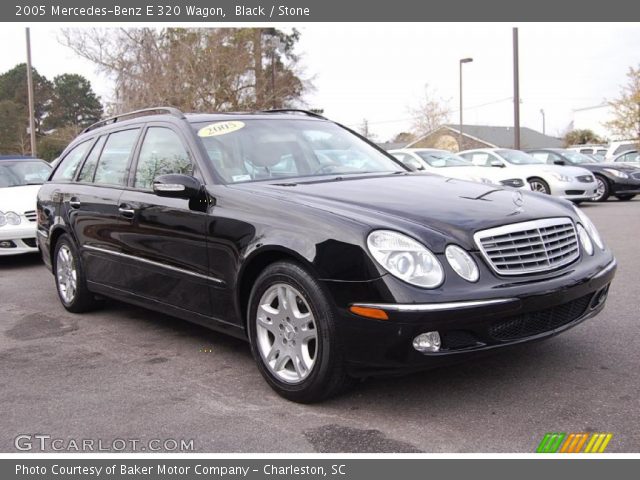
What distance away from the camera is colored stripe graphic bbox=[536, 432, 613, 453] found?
2971 millimetres

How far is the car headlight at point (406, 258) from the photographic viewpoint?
3.23m

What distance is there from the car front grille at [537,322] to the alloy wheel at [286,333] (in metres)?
0.92

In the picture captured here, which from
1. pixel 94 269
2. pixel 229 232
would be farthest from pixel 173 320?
pixel 229 232

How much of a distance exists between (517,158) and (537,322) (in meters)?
12.7

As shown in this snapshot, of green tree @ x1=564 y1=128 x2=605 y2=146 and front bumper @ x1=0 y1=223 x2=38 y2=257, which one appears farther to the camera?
green tree @ x1=564 y1=128 x2=605 y2=146

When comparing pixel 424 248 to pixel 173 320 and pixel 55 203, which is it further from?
pixel 55 203

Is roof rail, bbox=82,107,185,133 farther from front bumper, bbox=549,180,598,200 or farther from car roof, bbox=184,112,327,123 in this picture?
front bumper, bbox=549,180,598,200

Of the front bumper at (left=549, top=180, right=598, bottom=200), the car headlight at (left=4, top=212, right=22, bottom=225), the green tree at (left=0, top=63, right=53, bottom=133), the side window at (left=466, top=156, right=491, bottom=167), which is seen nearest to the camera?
the car headlight at (left=4, top=212, right=22, bottom=225)

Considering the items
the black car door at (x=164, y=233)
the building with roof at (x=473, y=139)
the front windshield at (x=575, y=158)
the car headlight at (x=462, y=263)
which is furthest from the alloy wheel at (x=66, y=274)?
the building with roof at (x=473, y=139)

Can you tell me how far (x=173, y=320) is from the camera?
5.64 metres

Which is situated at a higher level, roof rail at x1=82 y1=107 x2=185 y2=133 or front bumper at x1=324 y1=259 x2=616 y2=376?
roof rail at x1=82 y1=107 x2=185 y2=133

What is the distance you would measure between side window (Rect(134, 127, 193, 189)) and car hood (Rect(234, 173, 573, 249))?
25.3 inches

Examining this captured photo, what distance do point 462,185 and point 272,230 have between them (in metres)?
1.37

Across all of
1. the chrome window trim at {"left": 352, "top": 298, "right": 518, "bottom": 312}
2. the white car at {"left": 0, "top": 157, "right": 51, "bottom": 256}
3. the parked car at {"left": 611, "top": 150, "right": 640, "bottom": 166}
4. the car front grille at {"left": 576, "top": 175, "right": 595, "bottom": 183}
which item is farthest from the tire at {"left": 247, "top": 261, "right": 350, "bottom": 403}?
the parked car at {"left": 611, "top": 150, "right": 640, "bottom": 166}
